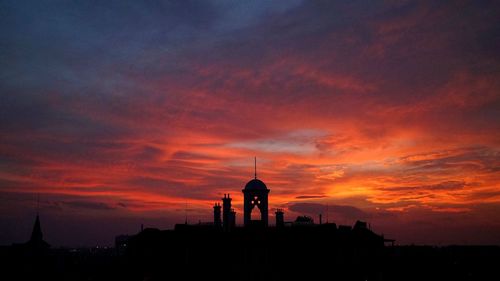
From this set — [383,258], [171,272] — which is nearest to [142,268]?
[171,272]

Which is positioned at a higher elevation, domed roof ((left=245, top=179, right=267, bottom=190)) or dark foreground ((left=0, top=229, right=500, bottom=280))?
domed roof ((left=245, top=179, right=267, bottom=190))

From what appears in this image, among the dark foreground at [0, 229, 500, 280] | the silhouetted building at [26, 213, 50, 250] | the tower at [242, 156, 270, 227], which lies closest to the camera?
the dark foreground at [0, 229, 500, 280]

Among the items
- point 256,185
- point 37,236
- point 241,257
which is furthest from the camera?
point 37,236

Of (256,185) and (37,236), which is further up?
(256,185)

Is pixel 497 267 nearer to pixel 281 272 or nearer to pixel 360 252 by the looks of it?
pixel 360 252

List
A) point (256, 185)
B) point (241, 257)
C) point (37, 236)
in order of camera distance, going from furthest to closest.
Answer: point (37, 236) < point (256, 185) < point (241, 257)

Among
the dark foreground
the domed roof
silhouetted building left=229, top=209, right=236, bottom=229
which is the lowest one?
the dark foreground

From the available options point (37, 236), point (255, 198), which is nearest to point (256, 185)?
point (255, 198)

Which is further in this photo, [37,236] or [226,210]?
[37,236]

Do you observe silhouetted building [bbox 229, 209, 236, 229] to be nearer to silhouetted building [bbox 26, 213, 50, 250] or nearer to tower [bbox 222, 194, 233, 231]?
tower [bbox 222, 194, 233, 231]

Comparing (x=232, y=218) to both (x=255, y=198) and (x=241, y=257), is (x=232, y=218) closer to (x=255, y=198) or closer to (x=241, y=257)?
(x=255, y=198)

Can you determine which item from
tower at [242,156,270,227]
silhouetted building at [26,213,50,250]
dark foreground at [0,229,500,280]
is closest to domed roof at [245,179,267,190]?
tower at [242,156,270,227]

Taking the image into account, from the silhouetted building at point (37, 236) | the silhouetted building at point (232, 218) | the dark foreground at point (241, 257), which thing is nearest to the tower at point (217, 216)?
the silhouetted building at point (232, 218)

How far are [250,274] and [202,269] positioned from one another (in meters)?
4.35
